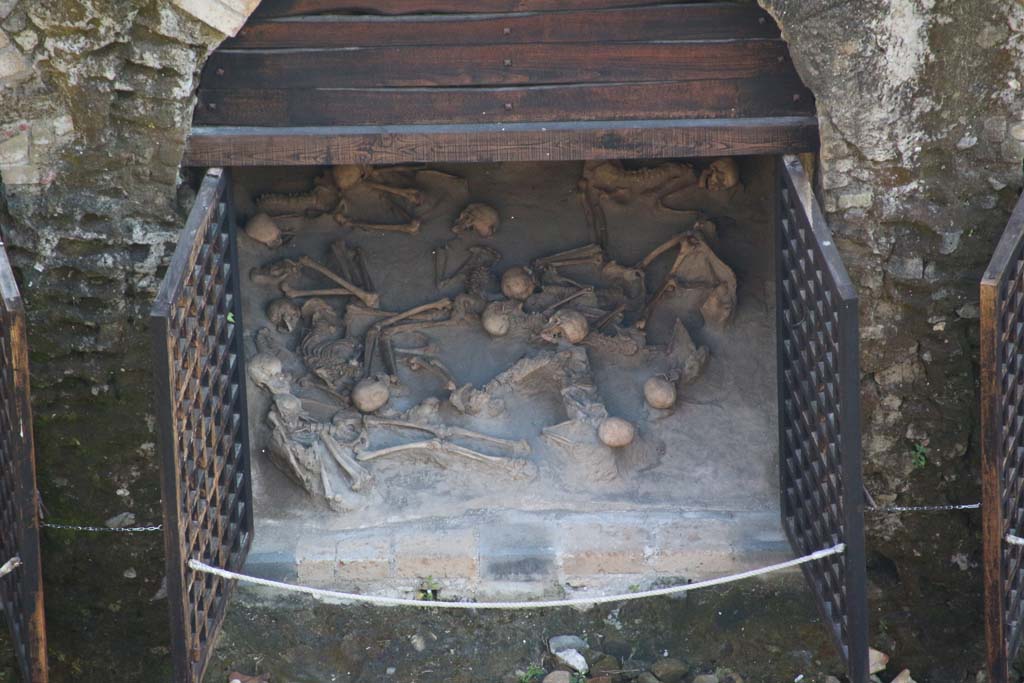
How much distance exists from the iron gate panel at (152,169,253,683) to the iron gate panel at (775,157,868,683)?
6.45ft

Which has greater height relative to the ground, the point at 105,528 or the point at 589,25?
the point at 589,25

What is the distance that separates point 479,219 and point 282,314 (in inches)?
34.2

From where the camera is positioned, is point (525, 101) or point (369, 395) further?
point (369, 395)

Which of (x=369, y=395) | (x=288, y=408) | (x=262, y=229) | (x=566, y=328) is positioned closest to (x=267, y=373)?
(x=288, y=408)

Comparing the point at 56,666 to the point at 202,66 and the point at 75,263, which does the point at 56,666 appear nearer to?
the point at 75,263

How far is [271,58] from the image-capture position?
5.21m

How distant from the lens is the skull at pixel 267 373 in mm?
5777

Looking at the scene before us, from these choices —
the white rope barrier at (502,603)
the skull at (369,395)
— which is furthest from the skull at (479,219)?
the white rope barrier at (502,603)

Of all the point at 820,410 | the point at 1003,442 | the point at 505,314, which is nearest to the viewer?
the point at 1003,442

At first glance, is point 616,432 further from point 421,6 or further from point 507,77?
point 421,6

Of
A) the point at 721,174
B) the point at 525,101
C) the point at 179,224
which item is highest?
the point at 525,101

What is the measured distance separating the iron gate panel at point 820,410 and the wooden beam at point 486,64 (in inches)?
16.1

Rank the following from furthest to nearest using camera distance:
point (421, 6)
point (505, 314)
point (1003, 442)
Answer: point (505, 314), point (421, 6), point (1003, 442)

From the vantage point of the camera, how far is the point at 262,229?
5859 mm
